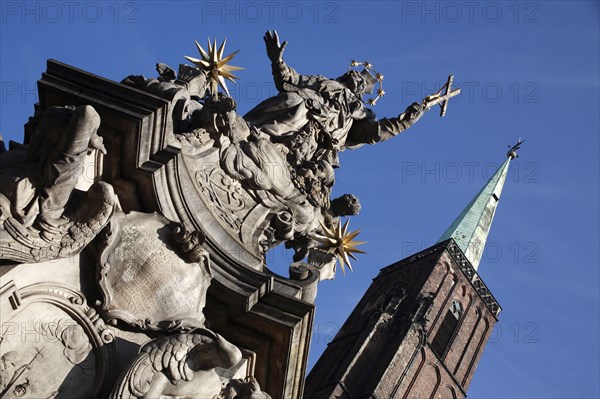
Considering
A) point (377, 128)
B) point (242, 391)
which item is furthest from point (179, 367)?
point (377, 128)

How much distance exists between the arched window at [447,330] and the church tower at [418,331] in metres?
0.07

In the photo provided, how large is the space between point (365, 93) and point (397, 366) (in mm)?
39289

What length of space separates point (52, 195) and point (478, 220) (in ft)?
213

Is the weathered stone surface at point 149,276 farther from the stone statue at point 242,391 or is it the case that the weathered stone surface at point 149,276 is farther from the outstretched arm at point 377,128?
the outstretched arm at point 377,128

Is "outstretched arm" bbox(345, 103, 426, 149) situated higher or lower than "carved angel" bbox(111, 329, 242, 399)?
higher

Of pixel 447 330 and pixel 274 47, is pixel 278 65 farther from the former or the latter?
pixel 447 330

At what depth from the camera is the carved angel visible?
5738mm

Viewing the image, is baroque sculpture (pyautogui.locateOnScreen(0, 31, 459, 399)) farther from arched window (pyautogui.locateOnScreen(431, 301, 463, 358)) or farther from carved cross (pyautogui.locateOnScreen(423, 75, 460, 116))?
arched window (pyautogui.locateOnScreen(431, 301, 463, 358))

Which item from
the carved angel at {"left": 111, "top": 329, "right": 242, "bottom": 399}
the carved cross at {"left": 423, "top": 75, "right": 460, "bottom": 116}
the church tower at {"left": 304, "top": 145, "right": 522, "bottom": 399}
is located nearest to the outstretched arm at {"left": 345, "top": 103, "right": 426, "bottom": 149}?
the carved cross at {"left": 423, "top": 75, "right": 460, "bottom": 116}

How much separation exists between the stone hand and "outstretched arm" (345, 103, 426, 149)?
1719mm

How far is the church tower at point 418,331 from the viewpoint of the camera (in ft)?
166

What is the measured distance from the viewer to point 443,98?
14008mm

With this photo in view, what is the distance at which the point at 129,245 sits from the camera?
648cm

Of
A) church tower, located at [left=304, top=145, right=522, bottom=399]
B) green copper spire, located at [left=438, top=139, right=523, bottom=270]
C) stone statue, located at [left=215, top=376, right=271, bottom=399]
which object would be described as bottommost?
stone statue, located at [left=215, top=376, right=271, bottom=399]
